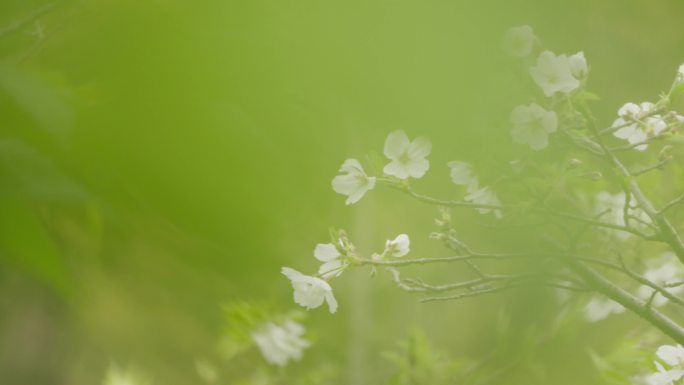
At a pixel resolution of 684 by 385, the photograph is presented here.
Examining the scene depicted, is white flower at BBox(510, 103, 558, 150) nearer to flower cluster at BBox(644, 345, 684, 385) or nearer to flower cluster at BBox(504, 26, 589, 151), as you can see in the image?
flower cluster at BBox(504, 26, 589, 151)

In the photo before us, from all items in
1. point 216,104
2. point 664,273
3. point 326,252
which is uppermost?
point 664,273

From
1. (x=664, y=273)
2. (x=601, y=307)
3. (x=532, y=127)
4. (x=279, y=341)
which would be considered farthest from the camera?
(x=279, y=341)

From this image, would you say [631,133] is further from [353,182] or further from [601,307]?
[601,307]

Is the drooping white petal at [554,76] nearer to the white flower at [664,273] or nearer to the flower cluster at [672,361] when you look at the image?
the flower cluster at [672,361]

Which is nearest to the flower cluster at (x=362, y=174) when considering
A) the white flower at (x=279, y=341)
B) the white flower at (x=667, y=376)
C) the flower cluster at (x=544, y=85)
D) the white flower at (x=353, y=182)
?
the white flower at (x=353, y=182)

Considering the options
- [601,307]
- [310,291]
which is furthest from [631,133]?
[601,307]

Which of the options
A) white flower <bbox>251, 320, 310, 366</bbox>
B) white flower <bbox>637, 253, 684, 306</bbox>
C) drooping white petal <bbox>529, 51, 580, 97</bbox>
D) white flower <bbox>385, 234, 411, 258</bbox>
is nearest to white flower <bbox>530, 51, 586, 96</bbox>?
drooping white petal <bbox>529, 51, 580, 97</bbox>

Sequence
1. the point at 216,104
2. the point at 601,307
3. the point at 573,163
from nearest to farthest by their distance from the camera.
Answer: the point at 216,104
the point at 573,163
the point at 601,307
